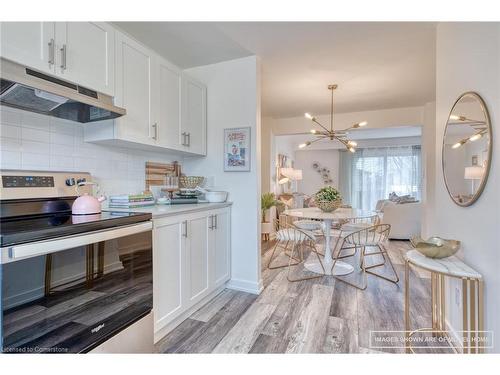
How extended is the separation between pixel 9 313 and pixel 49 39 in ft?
4.53

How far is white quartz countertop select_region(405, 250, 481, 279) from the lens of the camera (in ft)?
4.38

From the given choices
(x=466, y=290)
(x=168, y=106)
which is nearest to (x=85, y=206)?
(x=168, y=106)

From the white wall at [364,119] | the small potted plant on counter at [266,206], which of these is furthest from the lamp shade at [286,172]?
the small potted plant on counter at [266,206]

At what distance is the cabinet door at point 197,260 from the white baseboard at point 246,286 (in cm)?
44

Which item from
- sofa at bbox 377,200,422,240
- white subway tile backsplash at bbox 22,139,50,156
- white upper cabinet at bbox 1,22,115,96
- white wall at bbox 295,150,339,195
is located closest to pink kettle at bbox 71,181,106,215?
white subway tile backsplash at bbox 22,139,50,156

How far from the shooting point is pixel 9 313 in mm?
943

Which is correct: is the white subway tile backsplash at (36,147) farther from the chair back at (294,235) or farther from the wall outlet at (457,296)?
the wall outlet at (457,296)

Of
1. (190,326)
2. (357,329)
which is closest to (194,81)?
(190,326)

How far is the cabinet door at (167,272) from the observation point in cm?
166

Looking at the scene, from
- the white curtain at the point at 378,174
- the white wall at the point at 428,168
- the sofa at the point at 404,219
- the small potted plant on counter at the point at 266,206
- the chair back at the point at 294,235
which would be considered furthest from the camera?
the white curtain at the point at 378,174

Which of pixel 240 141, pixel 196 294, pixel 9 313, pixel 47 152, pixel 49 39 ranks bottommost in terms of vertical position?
pixel 196 294

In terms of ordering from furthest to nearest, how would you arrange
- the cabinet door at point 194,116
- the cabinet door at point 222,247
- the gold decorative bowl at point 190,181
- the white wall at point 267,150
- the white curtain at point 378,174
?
the white curtain at point 378,174
the white wall at point 267,150
the gold decorative bowl at point 190,181
the cabinet door at point 194,116
the cabinet door at point 222,247

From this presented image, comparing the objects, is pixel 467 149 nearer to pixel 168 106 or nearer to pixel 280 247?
pixel 168 106
